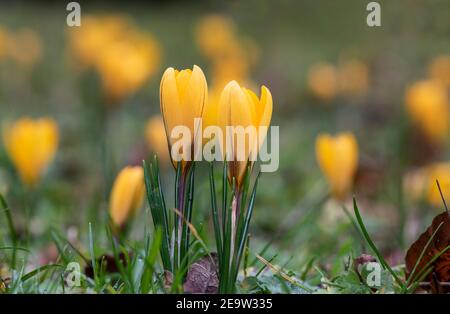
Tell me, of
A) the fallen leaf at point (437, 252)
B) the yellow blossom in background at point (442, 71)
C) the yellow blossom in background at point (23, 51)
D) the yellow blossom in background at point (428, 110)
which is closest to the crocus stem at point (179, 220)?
the fallen leaf at point (437, 252)

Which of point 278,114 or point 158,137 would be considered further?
point 278,114

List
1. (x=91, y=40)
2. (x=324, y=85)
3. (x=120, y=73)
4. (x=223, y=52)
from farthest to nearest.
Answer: (x=223, y=52) < (x=324, y=85) < (x=91, y=40) < (x=120, y=73)

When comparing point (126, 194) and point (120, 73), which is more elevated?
point (120, 73)

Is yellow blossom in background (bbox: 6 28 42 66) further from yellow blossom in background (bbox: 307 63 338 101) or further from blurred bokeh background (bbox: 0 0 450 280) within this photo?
yellow blossom in background (bbox: 307 63 338 101)

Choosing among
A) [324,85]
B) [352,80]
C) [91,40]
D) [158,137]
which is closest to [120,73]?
[158,137]

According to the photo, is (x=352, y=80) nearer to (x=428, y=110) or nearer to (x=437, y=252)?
(x=428, y=110)

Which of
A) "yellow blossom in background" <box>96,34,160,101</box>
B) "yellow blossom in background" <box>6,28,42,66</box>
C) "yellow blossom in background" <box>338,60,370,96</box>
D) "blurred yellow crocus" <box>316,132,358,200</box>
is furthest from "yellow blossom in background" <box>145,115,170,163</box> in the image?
"yellow blossom in background" <box>6,28,42,66</box>
